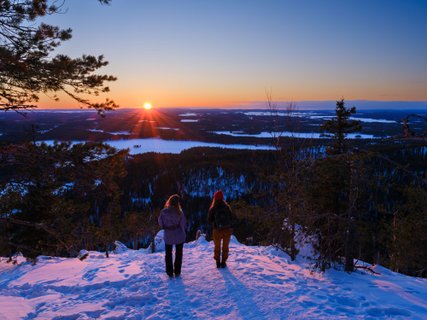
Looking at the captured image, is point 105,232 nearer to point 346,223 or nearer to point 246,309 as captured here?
point 246,309

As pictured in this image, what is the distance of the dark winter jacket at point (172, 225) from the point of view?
6.42 m

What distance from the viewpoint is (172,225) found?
21.2 ft

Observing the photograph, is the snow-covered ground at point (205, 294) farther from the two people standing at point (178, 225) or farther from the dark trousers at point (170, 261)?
the two people standing at point (178, 225)

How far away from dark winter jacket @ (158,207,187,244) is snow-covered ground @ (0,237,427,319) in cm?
80

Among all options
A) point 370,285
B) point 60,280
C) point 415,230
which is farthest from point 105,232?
point 415,230

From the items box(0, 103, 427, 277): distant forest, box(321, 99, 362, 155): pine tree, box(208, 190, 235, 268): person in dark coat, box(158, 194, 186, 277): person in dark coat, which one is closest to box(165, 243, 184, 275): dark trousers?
box(158, 194, 186, 277): person in dark coat

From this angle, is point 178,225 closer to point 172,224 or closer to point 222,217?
point 172,224

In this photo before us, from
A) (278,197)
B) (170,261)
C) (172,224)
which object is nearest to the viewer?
(172,224)

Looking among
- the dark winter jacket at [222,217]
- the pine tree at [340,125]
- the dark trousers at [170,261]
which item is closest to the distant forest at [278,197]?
the pine tree at [340,125]

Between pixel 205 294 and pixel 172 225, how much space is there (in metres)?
1.56

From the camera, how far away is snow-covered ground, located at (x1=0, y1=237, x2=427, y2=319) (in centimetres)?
479


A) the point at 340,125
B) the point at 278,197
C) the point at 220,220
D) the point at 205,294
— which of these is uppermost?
the point at 340,125

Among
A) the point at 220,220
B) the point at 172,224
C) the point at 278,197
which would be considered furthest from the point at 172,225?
the point at 278,197

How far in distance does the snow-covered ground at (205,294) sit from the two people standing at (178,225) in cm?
38
